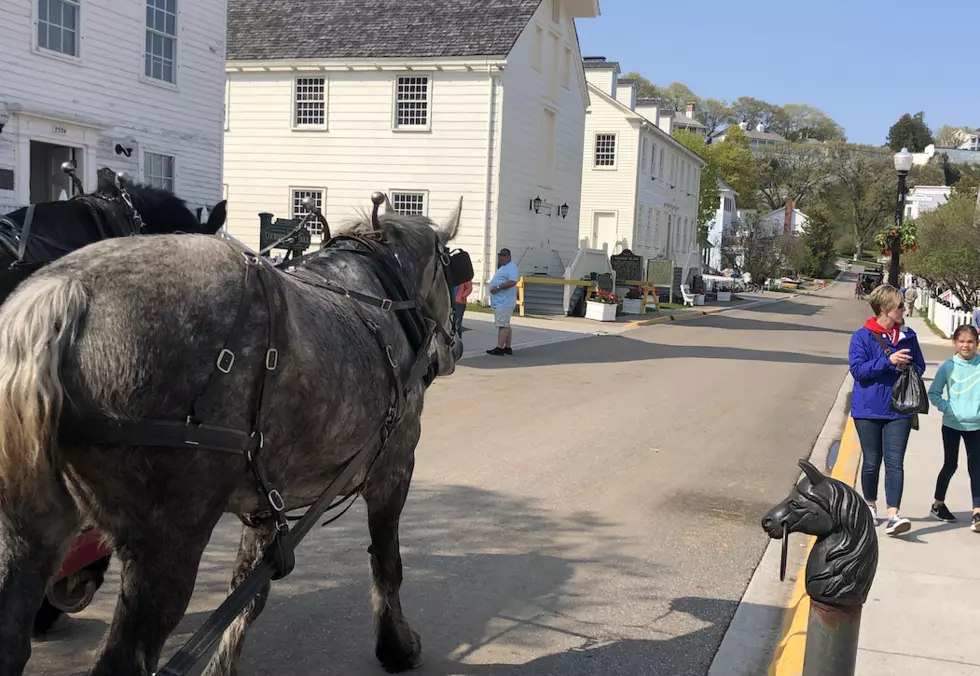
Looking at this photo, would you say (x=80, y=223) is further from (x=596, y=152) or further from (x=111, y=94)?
(x=596, y=152)

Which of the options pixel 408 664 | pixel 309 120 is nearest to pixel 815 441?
pixel 408 664

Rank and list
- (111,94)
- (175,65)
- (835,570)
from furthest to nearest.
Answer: (175,65) → (111,94) → (835,570)

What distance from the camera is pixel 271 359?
2.54m

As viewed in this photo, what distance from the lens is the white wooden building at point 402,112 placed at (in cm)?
2552

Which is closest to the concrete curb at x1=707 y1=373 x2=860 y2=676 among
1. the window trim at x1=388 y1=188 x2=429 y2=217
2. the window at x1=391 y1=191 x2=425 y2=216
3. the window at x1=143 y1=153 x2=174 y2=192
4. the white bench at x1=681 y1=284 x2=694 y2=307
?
the window at x1=143 y1=153 x2=174 y2=192

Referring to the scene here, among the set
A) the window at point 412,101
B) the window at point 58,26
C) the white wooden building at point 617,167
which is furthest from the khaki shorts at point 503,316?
the white wooden building at point 617,167

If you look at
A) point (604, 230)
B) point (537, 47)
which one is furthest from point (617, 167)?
point (537, 47)

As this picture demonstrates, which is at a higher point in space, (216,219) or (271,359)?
(216,219)

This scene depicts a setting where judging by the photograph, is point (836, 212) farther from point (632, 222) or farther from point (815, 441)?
point (815, 441)

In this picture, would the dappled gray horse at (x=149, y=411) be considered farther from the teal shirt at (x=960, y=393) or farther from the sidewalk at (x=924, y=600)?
the teal shirt at (x=960, y=393)

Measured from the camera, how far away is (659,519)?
21.6 ft

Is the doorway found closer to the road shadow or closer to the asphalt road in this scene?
the road shadow

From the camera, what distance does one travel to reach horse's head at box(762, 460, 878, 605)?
10.9 ft

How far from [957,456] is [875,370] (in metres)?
1.12
